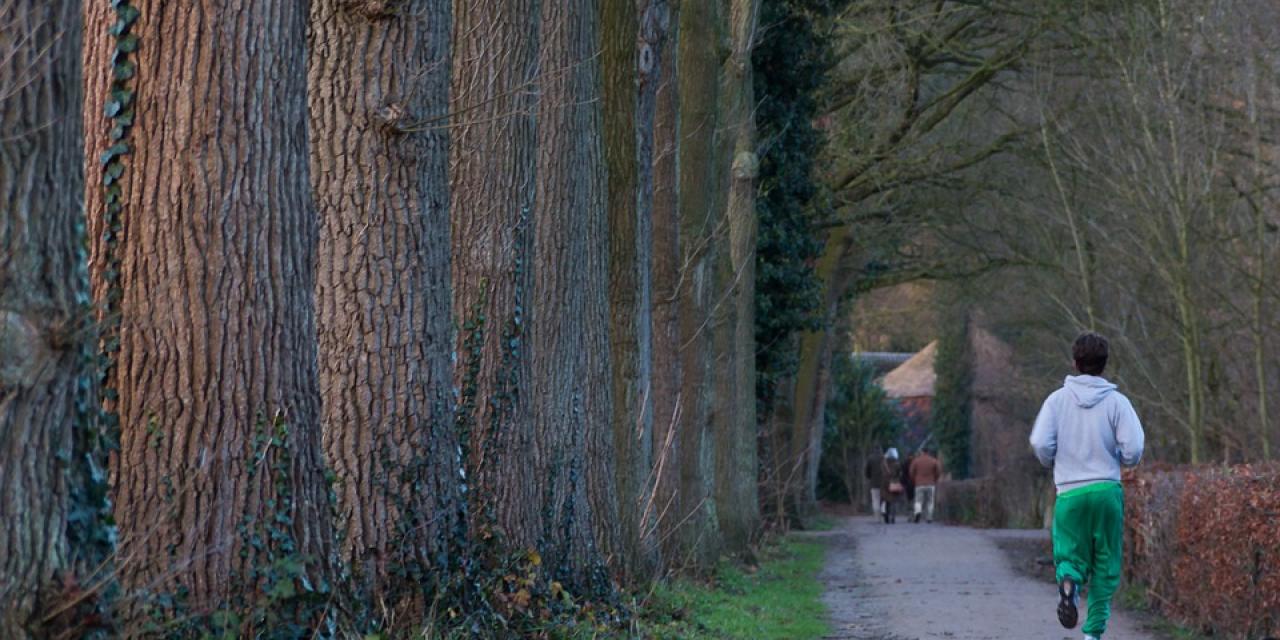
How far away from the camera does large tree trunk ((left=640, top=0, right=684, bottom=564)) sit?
16062 mm

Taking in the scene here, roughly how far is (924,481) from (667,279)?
25.3 metres

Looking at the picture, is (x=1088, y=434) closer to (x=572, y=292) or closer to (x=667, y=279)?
(x=572, y=292)

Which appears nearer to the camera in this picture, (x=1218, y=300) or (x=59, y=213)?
(x=59, y=213)

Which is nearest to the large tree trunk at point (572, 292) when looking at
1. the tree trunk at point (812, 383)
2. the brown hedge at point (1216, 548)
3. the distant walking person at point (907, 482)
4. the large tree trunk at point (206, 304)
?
the brown hedge at point (1216, 548)

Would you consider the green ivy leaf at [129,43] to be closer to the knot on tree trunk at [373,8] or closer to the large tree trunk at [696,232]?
the knot on tree trunk at [373,8]

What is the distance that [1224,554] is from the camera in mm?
11594

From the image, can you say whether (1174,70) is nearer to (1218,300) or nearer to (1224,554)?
(1218,300)

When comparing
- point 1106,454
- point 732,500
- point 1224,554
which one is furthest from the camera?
point 732,500

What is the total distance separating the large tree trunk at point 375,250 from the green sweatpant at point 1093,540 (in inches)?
141

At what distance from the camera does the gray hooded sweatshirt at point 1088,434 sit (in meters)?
9.40

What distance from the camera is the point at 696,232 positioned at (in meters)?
17.7

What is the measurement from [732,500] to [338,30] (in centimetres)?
1378

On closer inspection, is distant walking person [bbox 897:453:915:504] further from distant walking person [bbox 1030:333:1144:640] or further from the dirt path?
distant walking person [bbox 1030:333:1144:640]

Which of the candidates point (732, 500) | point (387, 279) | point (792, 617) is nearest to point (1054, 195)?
point (732, 500)
